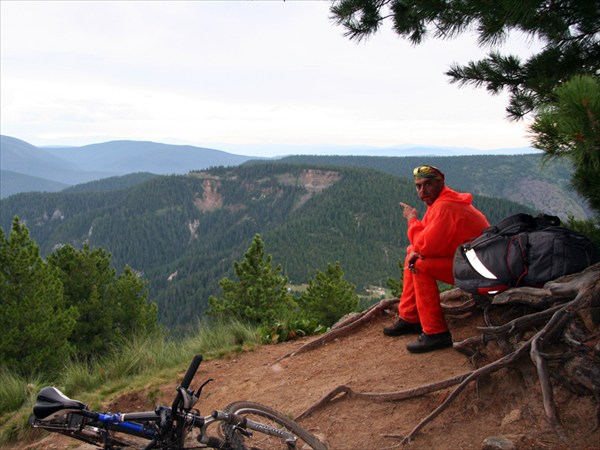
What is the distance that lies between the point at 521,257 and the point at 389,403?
5.31 ft

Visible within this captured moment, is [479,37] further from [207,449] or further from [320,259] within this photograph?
[320,259]

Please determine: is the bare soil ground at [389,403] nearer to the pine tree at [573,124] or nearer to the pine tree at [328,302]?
the pine tree at [573,124]

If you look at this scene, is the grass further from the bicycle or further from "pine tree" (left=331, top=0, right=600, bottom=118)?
"pine tree" (left=331, top=0, right=600, bottom=118)

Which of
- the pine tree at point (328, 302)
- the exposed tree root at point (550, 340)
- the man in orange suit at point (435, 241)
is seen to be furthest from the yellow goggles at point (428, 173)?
the pine tree at point (328, 302)

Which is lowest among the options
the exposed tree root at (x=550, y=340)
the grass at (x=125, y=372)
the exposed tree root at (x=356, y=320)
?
the grass at (x=125, y=372)

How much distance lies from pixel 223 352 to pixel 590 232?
4803mm

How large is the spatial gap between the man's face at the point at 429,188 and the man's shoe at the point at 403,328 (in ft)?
5.07

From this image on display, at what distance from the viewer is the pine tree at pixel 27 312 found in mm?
14508

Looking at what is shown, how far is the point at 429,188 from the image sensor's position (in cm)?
467

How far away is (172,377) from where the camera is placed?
6.30 m

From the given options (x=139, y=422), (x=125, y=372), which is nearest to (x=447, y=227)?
(x=139, y=422)

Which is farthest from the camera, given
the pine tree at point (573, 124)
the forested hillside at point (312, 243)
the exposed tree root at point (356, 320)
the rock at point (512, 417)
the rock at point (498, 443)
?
the forested hillside at point (312, 243)

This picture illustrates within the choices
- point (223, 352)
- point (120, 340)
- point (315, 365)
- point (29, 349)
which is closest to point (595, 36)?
point (315, 365)

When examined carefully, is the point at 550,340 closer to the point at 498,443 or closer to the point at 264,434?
the point at 498,443
